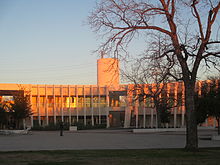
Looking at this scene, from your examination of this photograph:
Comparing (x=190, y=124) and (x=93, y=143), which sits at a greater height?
(x=190, y=124)

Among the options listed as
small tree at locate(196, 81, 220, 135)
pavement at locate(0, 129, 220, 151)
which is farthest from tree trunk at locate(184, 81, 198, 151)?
small tree at locate(196, 81, 220, 135)

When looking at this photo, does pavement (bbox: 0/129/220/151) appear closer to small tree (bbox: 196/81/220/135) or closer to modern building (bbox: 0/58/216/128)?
small tree (bbox: 196/81/220/135)

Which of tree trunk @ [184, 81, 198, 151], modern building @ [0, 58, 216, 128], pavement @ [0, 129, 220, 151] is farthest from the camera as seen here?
modern building @ [0, 58, 216, 128]

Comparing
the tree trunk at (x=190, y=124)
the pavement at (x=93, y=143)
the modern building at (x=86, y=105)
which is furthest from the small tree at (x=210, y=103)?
the modern building at (x=86, y=105)

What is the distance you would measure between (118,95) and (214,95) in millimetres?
40354

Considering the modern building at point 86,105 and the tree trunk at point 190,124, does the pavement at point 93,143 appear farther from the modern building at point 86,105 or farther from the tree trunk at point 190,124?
the modern building at point 86,105

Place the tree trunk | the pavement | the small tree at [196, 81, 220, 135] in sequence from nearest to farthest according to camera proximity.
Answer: the tree trunk
the pavement
the small tree at [196, 81, 220, 135]

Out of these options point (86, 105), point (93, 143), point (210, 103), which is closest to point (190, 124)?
point (93, 143)

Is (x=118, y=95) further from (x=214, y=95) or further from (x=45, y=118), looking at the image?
(x=214, y=95)

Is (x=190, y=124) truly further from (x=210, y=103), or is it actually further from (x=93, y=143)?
(x=210, y=103)

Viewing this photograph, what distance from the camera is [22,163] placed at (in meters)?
12.3

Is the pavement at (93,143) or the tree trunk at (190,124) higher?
the tree trunk at (190,124)

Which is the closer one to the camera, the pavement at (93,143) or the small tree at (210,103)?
the pavement at (93,143)

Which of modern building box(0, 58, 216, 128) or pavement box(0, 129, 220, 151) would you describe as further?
modern building box(0, 58, 216, 128)
